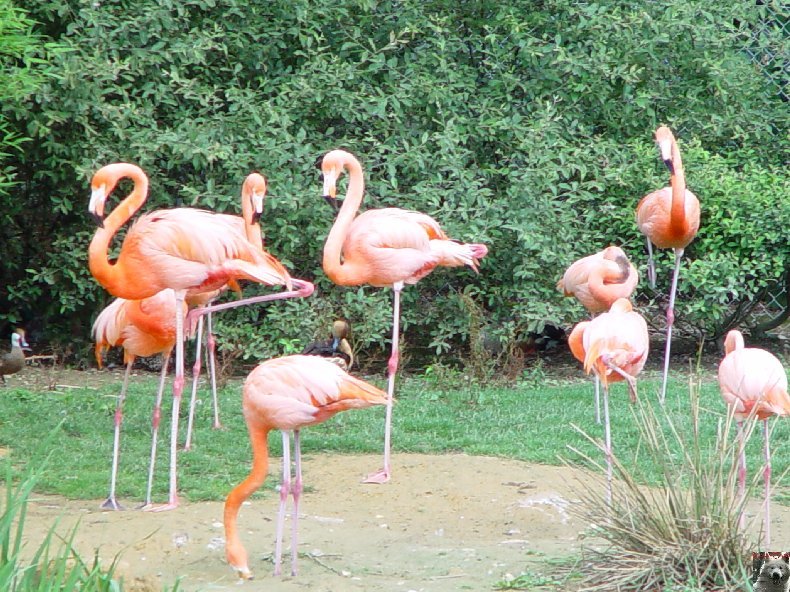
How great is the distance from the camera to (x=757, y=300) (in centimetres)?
980

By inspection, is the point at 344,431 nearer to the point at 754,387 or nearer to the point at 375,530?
the point at 375,530

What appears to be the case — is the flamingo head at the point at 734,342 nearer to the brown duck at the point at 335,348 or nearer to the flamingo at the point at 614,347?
the flamingo at the point at 614,347

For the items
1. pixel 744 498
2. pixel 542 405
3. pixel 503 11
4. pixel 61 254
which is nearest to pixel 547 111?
pixel 503 11

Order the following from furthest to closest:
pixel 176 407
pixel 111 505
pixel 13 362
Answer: pixel 13 362
pixel 176 407
pixel 111 505

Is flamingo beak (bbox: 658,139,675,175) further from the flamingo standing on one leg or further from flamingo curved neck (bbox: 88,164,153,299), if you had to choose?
flamingo curved neck (bbox: 88,164,153,299)

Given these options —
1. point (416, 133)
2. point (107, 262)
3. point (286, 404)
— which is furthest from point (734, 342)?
point (416, 133)

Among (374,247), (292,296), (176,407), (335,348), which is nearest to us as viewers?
(176,407)

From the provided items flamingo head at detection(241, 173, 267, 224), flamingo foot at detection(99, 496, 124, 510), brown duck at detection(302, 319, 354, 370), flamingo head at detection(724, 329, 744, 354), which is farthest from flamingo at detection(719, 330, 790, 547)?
brown duck at detection(302, 319, 354, 370)

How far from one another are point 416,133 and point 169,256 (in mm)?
4171

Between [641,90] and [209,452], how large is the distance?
5.27 metres

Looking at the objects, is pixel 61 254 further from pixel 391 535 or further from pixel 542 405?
pixel 391 535

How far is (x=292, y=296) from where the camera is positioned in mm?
6172

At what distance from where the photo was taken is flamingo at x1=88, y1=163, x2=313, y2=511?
568 centimetres

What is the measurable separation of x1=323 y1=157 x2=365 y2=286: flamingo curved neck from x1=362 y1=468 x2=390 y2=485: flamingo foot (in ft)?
3.78
